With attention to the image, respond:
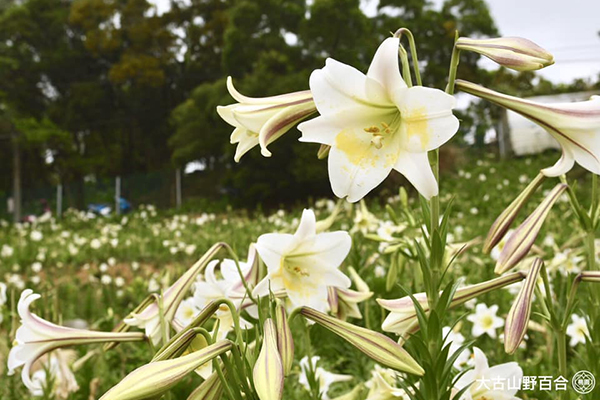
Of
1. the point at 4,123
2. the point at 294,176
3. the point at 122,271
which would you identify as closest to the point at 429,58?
the point at 294,176

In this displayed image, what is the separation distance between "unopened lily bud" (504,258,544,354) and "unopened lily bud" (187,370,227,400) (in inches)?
16.8

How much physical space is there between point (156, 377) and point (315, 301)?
0.41m

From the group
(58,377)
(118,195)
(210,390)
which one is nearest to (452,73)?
(210,390)

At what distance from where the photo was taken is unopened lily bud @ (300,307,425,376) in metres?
0.68

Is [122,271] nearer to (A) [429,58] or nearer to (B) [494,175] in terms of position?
(B) [494,175]

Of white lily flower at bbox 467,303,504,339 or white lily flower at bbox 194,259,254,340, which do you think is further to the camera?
white lily flower at bbox 467,303,504,339

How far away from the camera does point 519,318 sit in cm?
87

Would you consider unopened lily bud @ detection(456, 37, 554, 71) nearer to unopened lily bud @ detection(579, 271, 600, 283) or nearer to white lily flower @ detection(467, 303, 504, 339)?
unopened lily bud @ detection(579, 271, 600, 283)

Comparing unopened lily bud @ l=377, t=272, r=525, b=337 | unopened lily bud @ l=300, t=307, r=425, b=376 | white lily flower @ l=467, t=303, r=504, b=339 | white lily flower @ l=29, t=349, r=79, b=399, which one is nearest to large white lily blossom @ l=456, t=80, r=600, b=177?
unopened lily bud @ l=377, t=272, r=525, b=337

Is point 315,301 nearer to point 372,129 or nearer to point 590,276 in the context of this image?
point 372,129

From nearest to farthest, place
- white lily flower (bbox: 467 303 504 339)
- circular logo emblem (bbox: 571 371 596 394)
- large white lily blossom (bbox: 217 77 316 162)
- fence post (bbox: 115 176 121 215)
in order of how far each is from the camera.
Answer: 1. large white lily blossom (bbox: 217 77 316 162)
2. circular logo emblem (bbox: 571 371 596 394)
3. white lily flower (bbox: 467 303 504 339)
4. fence post (bbox: 115 176 121 215)

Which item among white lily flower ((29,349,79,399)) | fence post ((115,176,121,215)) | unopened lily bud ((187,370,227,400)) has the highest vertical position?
fence post ((115,176,121,215))

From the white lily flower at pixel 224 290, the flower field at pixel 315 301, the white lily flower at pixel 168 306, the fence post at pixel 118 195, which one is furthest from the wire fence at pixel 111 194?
the white lily flower at pixel 168 306

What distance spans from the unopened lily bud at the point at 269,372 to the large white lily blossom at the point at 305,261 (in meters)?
0.25
